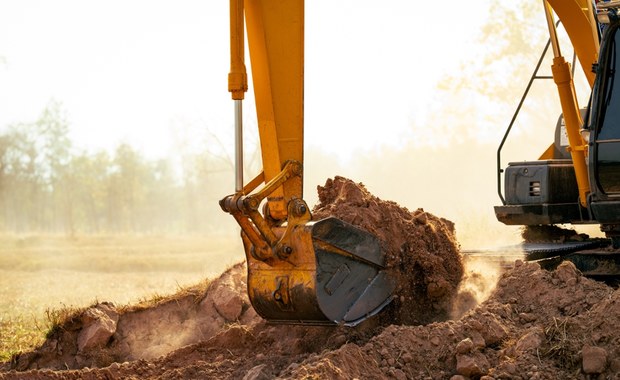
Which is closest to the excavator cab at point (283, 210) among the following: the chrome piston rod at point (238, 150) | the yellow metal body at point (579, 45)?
the chrome piston rod at point (238, 150)

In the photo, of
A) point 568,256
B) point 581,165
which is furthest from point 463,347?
point 581,165

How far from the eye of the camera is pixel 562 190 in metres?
8.62

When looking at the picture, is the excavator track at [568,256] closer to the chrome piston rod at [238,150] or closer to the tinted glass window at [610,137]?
the tinted glass window at [610,137]

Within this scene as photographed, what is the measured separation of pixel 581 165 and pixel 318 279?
3064 mm

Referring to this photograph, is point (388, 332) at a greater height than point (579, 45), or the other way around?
point (579, 45)

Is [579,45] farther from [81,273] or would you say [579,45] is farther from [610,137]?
[81,273]

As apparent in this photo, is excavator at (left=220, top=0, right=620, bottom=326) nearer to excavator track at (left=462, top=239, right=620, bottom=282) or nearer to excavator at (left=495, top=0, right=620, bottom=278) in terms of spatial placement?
excavator at (left=495, top=0, right=620, bottom=278)

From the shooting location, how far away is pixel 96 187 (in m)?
55.8

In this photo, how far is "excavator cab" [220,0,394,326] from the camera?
6.50 m

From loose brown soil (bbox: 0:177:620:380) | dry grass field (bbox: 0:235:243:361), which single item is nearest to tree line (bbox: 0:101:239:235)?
dry grass field (bbox: 0:235:243:361)

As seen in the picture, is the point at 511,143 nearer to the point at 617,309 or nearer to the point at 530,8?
the point at 530,8

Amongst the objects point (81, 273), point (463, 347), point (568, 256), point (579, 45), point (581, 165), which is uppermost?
point (579, 45)

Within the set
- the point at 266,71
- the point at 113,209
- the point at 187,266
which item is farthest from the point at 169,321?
the point at 113,209

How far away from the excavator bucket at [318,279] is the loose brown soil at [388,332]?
10.0 inches
